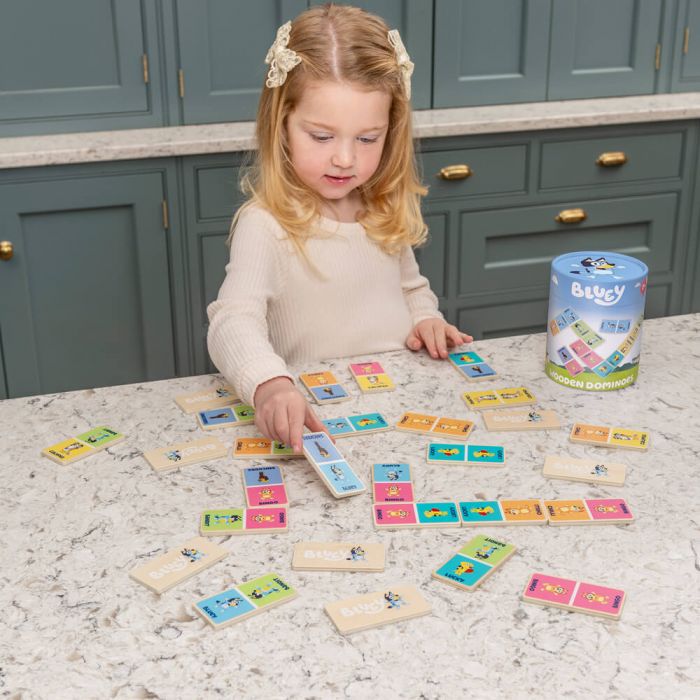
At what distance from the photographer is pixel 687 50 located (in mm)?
3076

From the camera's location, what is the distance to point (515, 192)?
9.41ft

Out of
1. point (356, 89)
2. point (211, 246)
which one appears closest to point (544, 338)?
point (356, 89)

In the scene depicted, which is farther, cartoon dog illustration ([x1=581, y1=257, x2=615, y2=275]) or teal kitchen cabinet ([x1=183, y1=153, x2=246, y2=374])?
teal kitchen cabinet ([x1=183, y1=153, x2=246, y2=374])

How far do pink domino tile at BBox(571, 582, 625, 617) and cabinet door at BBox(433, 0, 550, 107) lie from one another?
2.26 m

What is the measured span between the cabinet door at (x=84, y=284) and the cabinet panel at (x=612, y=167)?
1.16m

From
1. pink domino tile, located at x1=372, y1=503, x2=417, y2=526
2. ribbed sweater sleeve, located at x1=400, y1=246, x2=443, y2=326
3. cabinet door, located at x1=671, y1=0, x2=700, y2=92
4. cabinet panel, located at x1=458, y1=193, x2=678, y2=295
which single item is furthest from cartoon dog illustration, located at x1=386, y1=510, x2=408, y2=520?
cabinet door, located at x1=671, y1=0, x2=700, y2=92

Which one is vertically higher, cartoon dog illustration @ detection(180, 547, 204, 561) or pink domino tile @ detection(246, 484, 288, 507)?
cartoon dog illustration @ detection(180, 547, 204, 561)

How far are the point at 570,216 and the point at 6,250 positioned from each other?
163cm

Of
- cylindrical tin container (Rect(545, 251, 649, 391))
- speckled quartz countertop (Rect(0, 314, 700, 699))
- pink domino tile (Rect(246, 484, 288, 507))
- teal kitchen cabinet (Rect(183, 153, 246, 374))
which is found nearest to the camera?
speckled quartz countertop (Rect(0, 314, 700, 699))

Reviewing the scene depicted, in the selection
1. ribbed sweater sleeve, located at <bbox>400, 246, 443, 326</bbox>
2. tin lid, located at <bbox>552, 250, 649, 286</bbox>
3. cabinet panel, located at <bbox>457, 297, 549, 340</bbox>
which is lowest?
A: cabinet panel, located at <bbox>457, 297, 549, 340</bbox>

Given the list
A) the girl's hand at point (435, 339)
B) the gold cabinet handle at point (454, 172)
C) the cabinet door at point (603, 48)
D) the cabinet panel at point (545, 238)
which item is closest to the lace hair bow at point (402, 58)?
the girl's hand at point (435, 339)

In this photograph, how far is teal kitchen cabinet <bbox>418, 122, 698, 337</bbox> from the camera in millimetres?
2811

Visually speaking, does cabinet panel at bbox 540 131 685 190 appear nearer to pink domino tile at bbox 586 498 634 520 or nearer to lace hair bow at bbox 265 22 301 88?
lace hair bow at bbox 265 22 301 88

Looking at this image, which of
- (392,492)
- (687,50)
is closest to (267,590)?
(392,492)
